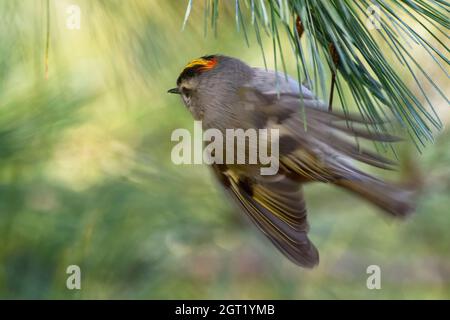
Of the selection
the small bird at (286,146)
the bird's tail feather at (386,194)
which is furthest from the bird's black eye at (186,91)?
the bird's tail feather at (386,194)

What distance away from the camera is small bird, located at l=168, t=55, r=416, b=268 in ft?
2.63


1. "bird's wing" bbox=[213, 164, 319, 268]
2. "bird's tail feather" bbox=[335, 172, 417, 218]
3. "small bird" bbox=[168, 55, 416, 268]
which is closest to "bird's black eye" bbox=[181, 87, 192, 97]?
"small bird" bbox=[168, 55, 416, 268]

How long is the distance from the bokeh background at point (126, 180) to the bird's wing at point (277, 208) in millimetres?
156

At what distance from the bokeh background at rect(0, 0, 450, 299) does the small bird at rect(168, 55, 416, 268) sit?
13 cm

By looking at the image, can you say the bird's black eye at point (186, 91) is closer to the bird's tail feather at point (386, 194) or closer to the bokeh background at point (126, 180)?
the bokeh background at point (126, 180)

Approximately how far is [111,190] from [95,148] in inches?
3.3

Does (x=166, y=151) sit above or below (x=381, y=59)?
above

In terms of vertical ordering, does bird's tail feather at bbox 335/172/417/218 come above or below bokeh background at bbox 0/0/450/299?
below

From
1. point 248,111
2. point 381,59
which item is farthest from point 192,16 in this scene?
point 381,59

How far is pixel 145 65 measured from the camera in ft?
3.90

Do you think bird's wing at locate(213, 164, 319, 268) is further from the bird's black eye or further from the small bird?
the bird's black eye
